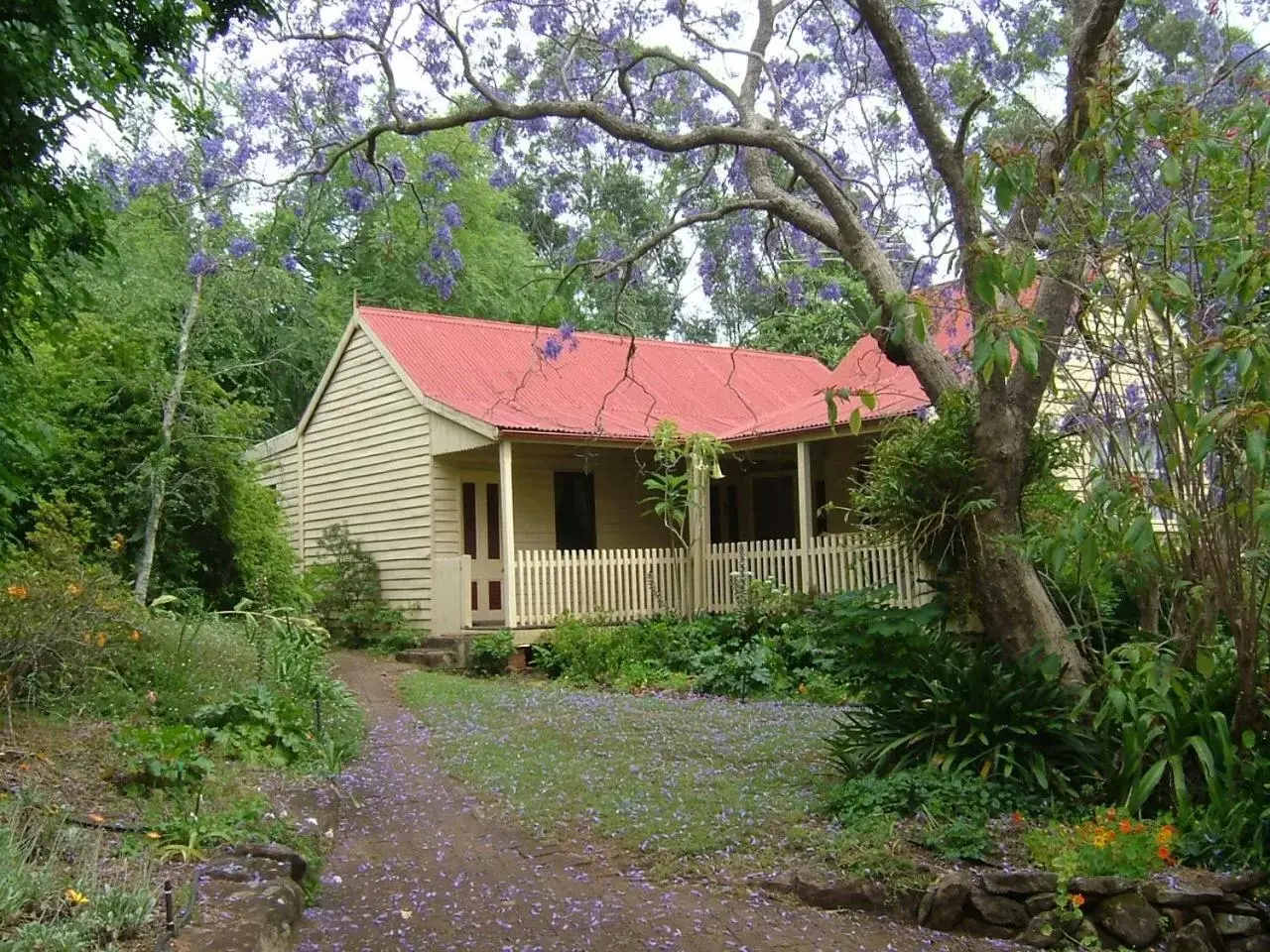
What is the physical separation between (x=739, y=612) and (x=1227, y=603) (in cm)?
937

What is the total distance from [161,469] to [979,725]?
9.97 meters

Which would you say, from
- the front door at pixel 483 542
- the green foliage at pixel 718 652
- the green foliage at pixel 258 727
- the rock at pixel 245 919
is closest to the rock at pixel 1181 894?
the rock at pixel 245 919

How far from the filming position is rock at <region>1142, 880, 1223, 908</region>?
5605mm

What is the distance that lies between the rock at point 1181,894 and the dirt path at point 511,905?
0.79 m

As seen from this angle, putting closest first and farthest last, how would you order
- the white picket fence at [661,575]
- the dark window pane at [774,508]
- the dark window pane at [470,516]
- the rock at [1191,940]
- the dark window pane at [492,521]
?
the rock at [1191,940]
the white picket fence at [661,575]
the dark window pane at [470,516]
the dark window pane at [492,521]
the dark window pane at [774,508]

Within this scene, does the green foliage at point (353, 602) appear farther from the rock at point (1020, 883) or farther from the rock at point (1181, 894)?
the rock at point (1181, 894)

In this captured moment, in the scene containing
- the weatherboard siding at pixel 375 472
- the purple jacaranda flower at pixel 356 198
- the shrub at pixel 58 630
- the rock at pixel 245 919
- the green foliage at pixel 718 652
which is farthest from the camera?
the weatherboard siding at pixel 375 472

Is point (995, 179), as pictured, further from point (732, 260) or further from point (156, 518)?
point (156, 518)

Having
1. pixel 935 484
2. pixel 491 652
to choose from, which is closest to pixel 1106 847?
pixel 935 484

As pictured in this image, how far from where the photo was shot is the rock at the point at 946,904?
5.84 metres

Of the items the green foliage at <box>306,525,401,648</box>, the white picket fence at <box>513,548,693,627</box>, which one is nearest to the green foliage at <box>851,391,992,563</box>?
the white picket fence at <box>513,548,693,627</box>

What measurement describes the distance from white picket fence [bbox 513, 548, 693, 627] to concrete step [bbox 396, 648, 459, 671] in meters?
1.12

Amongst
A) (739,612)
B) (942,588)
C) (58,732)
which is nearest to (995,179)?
(942,588)

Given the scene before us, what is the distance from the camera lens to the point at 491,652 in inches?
617
